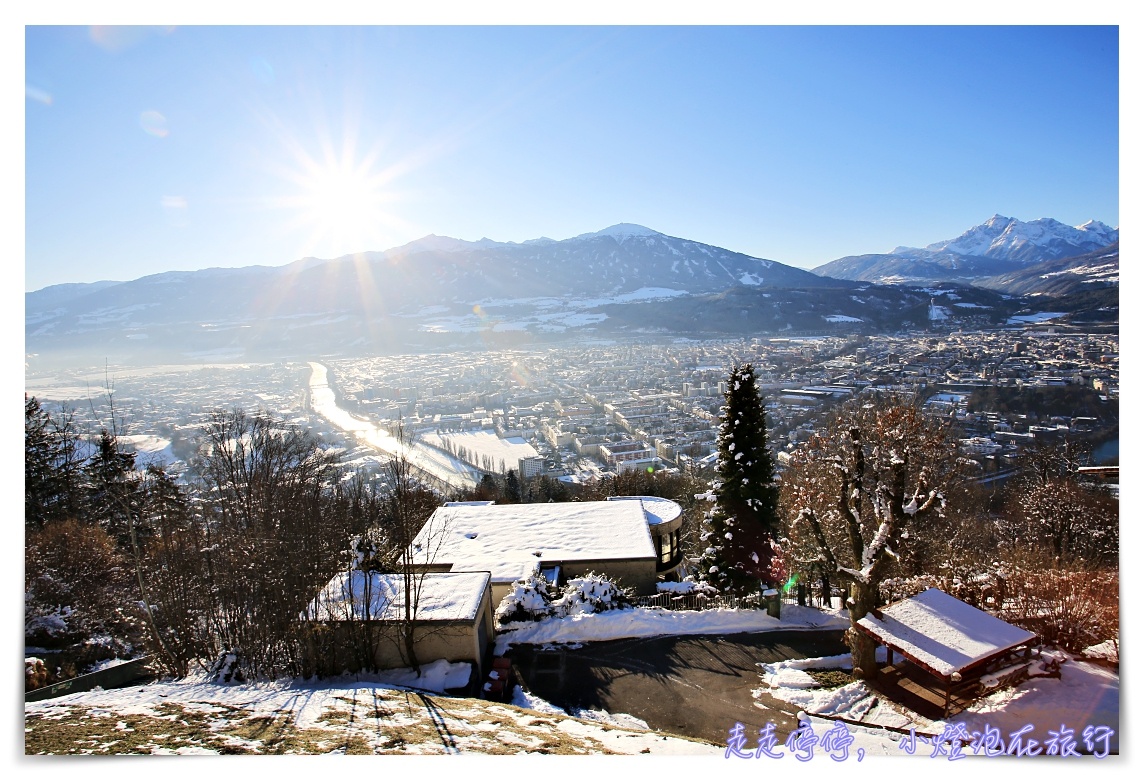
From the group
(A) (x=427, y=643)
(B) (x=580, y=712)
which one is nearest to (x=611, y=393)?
(A) (x=427, y=643)

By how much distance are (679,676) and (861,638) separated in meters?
2.16

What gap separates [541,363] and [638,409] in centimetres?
2706

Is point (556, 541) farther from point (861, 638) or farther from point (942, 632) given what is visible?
point (942, 632)

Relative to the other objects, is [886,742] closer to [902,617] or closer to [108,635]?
[902,617]

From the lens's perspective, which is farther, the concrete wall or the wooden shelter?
the concrete wall

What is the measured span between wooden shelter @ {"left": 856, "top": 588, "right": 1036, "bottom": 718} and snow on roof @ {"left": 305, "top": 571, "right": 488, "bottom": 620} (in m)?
4.70

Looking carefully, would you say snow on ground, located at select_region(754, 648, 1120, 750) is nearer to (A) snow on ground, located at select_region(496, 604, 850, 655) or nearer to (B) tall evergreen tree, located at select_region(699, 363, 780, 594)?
(A) snow on ground, located at select_region(496, 604, 850, 655)

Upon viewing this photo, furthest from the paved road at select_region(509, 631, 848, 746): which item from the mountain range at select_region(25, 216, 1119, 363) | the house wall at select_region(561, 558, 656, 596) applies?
the mountain range at select_region(25, 216, 1119, 363)

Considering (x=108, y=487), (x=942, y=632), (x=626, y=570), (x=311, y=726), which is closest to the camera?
(x=311, y=726)

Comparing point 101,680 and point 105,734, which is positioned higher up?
point 105,734

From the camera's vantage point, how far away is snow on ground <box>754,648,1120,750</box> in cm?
423

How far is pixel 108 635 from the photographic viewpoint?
8.72 metres

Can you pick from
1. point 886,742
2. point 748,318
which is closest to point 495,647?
point 886,742

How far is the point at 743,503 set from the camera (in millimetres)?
10977
